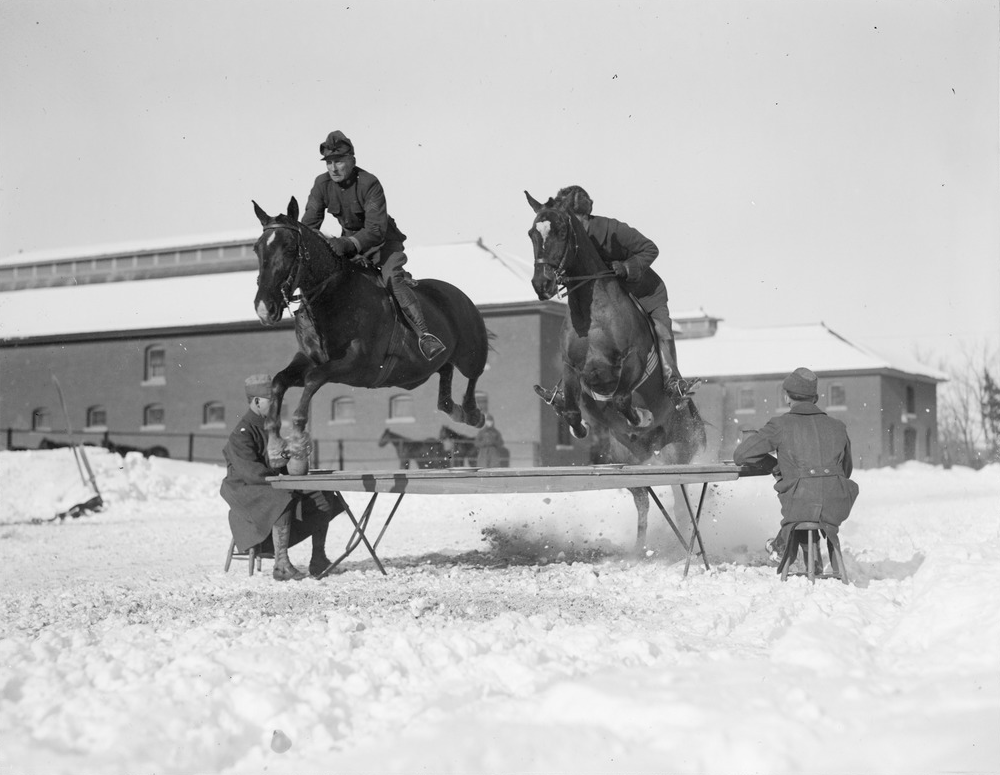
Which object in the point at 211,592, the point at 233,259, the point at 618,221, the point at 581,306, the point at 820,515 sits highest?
the point at 233,259

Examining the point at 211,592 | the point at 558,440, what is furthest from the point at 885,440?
the point at 211,592

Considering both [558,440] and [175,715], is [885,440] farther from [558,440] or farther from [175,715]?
[175,715]

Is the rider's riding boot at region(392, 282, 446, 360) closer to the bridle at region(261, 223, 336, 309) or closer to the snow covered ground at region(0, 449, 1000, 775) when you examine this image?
the bridle at region(261, 223, 336, 309)

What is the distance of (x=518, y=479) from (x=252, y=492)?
2594 mm

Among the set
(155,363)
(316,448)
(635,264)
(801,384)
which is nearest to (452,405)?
(635,264)

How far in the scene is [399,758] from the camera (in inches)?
152

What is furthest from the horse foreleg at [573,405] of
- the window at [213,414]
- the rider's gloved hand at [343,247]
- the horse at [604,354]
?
the window at [213,414]

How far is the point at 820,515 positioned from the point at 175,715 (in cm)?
490

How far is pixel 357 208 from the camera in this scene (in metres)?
10.0

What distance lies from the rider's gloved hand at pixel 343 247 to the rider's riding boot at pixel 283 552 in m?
2.30

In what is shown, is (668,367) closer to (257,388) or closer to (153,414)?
(257,388)

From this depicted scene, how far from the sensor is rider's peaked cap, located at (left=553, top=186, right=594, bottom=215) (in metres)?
9.69

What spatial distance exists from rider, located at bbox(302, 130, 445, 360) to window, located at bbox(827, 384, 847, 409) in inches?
1545

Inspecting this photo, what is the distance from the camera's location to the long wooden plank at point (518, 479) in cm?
816
